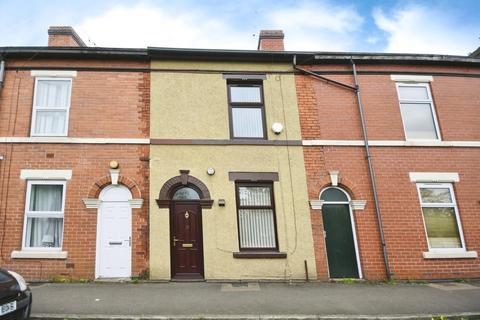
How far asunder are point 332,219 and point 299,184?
1305 mm

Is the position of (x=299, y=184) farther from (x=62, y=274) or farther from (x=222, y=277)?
(x=62, y=274)

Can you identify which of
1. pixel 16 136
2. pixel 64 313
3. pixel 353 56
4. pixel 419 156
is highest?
pixel 353 56

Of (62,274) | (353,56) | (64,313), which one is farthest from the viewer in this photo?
(353,56)

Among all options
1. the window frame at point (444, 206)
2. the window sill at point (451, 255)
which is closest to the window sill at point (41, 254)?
the window sill at point (451, 255)

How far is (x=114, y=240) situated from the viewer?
797 centimetres

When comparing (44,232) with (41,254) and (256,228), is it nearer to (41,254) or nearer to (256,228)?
(41,254)

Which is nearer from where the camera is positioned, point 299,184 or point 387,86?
point 299,184

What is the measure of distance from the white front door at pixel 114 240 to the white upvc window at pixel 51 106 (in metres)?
2.52

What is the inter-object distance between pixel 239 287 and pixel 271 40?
7.67m

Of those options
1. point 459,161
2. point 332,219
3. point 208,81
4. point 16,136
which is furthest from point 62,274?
point 459,161

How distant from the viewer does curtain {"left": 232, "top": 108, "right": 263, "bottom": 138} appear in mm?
9099

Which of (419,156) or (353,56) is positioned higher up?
(353,56)

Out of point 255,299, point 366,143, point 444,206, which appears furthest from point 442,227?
point 255,299

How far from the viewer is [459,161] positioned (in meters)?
9.06
